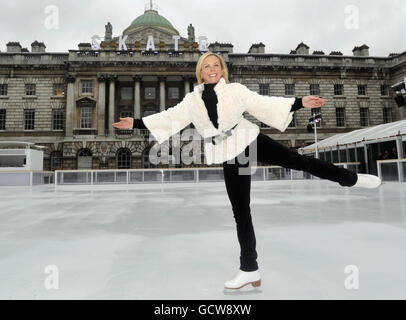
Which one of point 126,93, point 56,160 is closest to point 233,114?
point 56,160

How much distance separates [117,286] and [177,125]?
4.24 ft

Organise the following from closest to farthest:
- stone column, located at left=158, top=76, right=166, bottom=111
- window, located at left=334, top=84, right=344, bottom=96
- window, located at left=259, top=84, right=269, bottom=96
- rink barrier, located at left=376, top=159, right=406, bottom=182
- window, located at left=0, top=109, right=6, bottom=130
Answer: rink barrier, located at left=376, top=159, right=406, bottom=182 → window, located at left=0, top=109, right=6, bottom=130 → stone column, located at left=158, top=76, right=166, bottom=111 → window, located at left=259, top=84, right=269, bottom=96 → window, located at left=334, top=84, right=344, bottom=96

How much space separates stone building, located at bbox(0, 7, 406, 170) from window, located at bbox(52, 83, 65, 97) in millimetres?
101

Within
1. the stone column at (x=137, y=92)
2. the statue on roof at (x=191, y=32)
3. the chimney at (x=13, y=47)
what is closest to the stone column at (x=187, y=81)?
the stone column at (x=137, y=92)

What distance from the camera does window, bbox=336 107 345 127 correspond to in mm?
31969

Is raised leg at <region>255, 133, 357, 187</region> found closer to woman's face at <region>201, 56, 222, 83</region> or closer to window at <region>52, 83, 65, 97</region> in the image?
woman's face at <region>201, 56, 222, 83</region>

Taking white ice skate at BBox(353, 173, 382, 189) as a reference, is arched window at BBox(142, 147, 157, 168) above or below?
above

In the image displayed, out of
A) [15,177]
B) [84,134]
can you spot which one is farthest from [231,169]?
[84,134]

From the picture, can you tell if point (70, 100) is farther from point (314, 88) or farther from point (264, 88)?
point (314, 88)

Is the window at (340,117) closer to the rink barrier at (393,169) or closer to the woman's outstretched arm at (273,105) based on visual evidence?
the rink barrier at (393,169)

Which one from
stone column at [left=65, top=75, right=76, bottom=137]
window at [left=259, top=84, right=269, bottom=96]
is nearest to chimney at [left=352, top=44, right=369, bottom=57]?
window at [left=259, top=84, right=269, bottom=96]

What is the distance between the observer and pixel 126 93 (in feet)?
104

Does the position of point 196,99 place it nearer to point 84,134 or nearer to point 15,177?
point 15,177

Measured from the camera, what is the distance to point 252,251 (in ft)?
6.43
